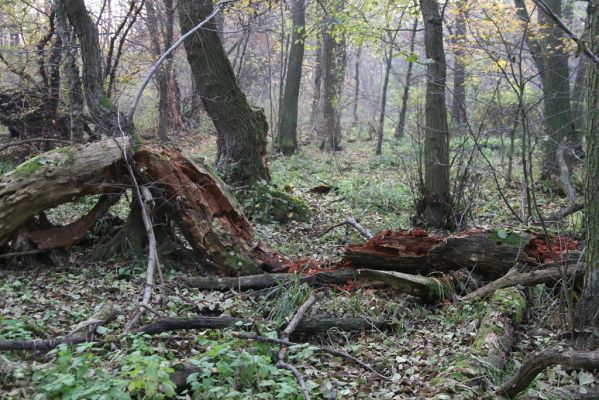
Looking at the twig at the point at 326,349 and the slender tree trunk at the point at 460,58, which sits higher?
the slender tree trunk at the point at 460,58

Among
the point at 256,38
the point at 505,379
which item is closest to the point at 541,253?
the point at 505,379

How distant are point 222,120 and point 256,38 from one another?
15.7 m

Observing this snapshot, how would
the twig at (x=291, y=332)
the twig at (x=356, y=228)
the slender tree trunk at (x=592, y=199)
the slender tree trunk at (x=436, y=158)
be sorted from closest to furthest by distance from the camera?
the twig at (x=291, y=332) < the slender tree trunk at (x=592, y=199) < the twig at (x=356, y=228) < the slender tree trunk at (x=436, y=158)

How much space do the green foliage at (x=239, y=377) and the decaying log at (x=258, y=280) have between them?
178 centimetres

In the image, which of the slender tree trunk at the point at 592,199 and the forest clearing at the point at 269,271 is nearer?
the forest clearing at the point at 269,271

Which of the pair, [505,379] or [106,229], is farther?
→ [106,229]

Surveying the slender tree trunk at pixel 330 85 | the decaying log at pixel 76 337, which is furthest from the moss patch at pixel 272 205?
the slender tree trunk at pixel 330 85

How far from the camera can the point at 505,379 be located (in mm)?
3627

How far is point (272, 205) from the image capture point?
836cm

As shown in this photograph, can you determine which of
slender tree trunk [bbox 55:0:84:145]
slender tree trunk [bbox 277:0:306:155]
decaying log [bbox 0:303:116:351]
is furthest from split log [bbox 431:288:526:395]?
slender tree trunk [bbox 277:0:306:155]

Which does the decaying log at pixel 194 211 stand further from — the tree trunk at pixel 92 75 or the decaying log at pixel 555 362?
the decaying log at pixel 555 362

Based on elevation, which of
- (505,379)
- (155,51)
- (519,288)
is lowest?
(505,379)

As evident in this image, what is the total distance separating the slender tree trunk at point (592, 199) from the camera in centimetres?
363

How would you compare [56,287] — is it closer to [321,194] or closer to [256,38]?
[321,194]
